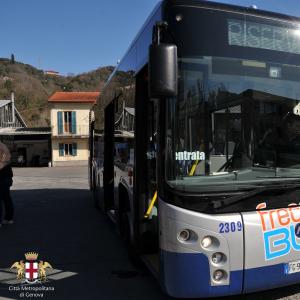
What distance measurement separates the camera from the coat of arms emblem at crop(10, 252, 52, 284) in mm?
5648

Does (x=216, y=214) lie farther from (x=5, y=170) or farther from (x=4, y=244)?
(x=5, y=170)

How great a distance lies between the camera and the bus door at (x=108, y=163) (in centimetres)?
798

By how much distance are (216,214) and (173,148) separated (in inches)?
27.5

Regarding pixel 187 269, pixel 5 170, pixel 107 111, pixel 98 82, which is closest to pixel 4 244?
pixel 5 170

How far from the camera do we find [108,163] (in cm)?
835

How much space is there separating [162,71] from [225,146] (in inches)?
38.9

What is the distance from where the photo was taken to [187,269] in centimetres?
382

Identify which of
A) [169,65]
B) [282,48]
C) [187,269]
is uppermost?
[282,48]

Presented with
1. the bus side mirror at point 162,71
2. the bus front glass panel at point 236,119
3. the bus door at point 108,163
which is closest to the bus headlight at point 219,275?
the bus front glass panel at point 236,119

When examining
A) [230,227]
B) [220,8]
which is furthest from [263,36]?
[230,227]

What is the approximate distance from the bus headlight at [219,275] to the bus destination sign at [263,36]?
6.82ft

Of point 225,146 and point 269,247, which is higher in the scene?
point 225,146

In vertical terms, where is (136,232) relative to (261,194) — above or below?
below

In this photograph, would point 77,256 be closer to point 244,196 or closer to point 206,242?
point 206,242
